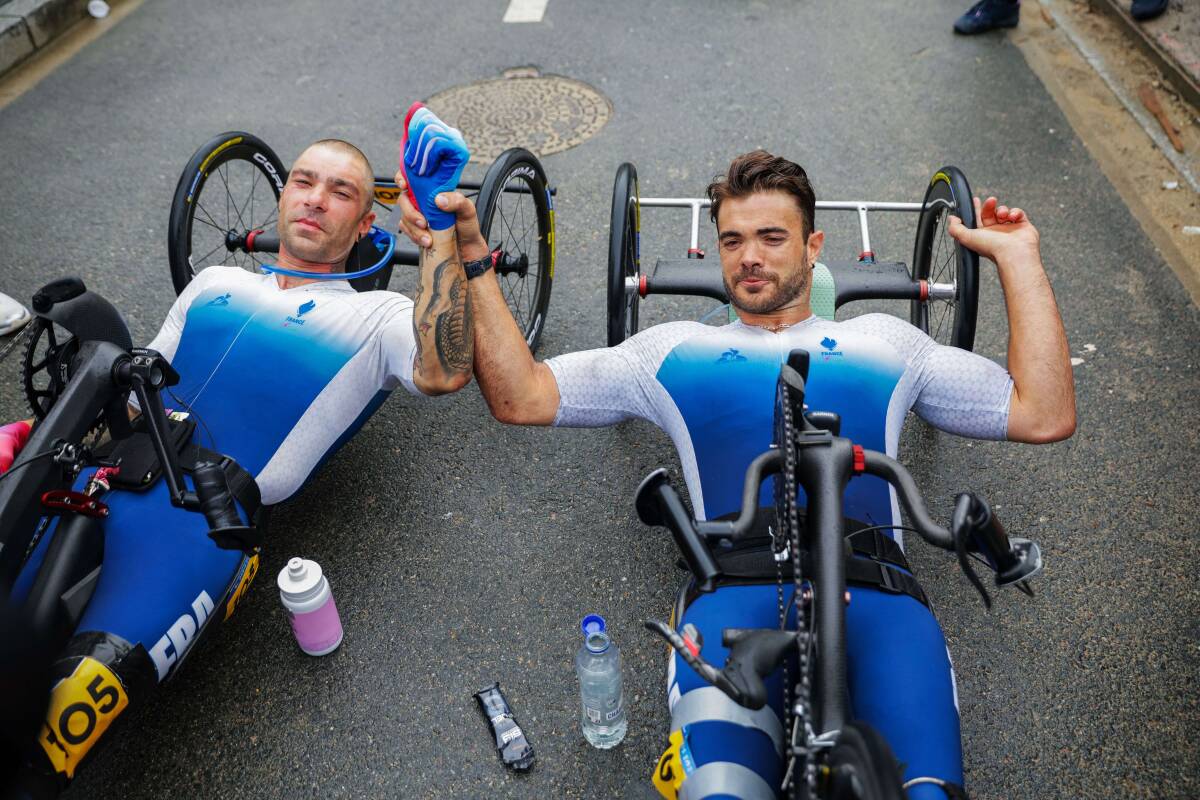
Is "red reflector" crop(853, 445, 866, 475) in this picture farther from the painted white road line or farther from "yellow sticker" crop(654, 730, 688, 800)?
the painted white road line

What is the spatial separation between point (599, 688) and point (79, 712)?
136cm

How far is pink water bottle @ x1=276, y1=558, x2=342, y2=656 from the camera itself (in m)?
2.80

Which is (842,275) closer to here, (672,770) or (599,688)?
(599,688)

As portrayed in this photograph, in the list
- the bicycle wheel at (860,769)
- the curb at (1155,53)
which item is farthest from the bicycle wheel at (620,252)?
the curb at (1155,53)

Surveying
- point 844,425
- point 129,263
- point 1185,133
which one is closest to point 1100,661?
point 844,425

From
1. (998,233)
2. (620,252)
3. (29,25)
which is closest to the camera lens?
(998,233)

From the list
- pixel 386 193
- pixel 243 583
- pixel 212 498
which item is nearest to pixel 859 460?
pixel 212 498

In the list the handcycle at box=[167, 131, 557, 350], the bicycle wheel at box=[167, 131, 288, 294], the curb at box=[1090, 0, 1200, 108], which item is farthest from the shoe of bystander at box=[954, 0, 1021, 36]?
the bicycle wheel at box=[167, 131, 288, 294]

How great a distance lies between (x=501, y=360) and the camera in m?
2.74

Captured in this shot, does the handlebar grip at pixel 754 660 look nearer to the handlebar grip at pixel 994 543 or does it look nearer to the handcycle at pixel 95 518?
the handlebar grip at pixel 994 543

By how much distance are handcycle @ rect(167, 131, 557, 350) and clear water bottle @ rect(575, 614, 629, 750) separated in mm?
1397

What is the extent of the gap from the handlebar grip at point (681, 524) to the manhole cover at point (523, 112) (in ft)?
13.2

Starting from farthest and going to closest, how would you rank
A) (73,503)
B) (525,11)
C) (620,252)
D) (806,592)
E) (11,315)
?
(525,11) < (11,315) < (620,252) < (73,503) < (806,592)

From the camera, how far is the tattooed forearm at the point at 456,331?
271cm
